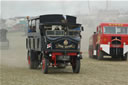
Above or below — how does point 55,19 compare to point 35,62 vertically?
above

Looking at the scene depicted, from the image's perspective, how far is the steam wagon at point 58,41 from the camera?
1669cm

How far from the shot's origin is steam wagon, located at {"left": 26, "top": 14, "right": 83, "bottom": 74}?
16.7m

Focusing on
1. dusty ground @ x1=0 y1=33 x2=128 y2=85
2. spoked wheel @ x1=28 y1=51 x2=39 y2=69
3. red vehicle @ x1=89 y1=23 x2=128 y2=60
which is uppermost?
red vehicle @ x1=89 y1=23 x2=128 y2=60

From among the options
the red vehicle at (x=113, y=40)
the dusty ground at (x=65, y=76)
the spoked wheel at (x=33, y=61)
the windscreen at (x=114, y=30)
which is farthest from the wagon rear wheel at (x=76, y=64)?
the windscreen at (x=114, y=30)

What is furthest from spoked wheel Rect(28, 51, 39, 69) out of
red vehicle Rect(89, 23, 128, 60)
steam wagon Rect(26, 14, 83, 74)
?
red vehicle Rect(89, 23, 128, 60)

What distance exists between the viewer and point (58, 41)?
1659 centimetres

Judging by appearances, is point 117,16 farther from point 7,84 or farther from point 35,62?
point 7,84

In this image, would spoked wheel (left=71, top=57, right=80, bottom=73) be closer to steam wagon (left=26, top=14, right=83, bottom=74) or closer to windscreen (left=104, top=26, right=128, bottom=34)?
steam wagon (left=26, top=14, right=83, bottom=74)

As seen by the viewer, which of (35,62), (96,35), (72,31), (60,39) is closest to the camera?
(60,39)

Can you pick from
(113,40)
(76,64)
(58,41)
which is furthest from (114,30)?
(58,41)

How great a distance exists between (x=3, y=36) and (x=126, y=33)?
131 ft

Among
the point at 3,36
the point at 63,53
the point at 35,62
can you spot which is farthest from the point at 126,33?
the point at 3,36

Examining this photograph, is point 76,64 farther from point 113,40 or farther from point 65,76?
point 113,40

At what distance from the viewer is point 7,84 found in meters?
12.6
